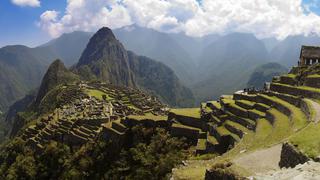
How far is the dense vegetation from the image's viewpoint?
36469 millimetres

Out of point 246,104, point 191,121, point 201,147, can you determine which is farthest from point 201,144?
point 191,121

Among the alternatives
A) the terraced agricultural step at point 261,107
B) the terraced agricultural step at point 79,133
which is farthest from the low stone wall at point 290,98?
the terraced agricultural step at point 79,133

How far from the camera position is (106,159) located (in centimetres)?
4597

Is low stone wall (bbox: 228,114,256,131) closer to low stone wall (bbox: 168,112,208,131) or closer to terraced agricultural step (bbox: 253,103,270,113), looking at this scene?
terraced agricultural step (bbox: 253,103,270,113)

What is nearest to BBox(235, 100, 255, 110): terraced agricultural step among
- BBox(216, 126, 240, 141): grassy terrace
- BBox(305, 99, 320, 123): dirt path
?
BBox(216, 126, 240, 141): grassy terrace

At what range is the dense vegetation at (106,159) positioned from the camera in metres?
36.5

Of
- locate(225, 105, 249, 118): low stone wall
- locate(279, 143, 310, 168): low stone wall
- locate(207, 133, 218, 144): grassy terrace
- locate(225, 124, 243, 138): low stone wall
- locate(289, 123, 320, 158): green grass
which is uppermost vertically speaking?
locate(289, 123, 320, 158): green grass

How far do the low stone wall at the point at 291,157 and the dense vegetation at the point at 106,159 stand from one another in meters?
14.4

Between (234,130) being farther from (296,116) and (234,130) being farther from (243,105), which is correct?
(296,116)

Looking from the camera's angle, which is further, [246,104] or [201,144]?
[246,104]

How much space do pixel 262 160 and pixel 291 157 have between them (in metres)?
2.86

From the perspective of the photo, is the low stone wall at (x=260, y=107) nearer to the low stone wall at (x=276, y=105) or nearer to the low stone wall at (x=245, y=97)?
the low stone wall at (x=276, y=105)

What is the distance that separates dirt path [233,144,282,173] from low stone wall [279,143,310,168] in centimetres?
47

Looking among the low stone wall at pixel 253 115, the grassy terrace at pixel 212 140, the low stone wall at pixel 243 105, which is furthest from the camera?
the low stone wall at pixel 243 105
